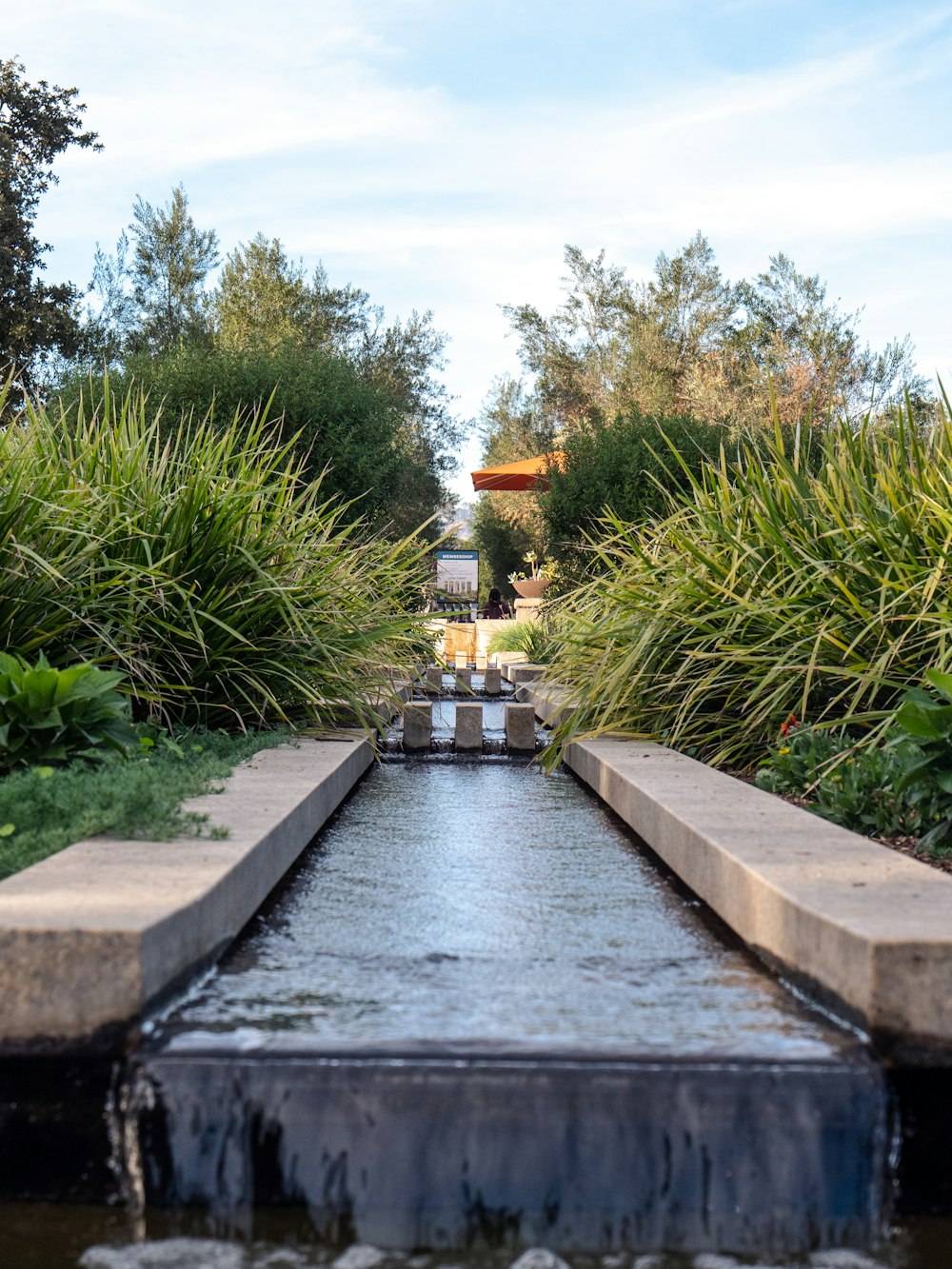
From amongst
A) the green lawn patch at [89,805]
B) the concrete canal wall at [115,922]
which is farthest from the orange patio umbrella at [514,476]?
the concrete canal wall at [115,922]

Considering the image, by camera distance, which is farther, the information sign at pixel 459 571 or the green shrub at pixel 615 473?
the information sign at pixel 459 571

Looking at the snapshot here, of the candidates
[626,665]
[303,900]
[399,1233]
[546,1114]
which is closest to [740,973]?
[546,1114]

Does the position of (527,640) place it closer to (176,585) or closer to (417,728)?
(417,728)

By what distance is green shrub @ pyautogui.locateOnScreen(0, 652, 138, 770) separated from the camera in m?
4.65

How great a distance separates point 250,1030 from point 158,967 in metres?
0.26

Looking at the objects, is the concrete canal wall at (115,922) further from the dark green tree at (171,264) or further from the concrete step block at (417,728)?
the dark green tree at (171,264)

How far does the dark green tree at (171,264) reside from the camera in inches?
1563

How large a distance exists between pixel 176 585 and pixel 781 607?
9.66 feet

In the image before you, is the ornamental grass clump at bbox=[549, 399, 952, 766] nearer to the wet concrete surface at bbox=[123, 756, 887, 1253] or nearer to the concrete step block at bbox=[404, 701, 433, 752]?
the concrete step block at bbox=[404, 701, 433, 752]

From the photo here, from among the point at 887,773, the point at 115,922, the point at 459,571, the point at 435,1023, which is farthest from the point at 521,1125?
the point at 459,571

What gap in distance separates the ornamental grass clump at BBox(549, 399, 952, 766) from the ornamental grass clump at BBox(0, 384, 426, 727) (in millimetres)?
1478

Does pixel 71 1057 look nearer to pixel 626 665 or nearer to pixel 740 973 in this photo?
pixel 740 973

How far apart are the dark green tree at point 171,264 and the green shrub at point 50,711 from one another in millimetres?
36552

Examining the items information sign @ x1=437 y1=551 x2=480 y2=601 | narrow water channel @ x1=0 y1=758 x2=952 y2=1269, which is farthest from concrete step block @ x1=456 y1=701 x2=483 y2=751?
information sign @ x1=437 y1=551 x2=480 y2=601
